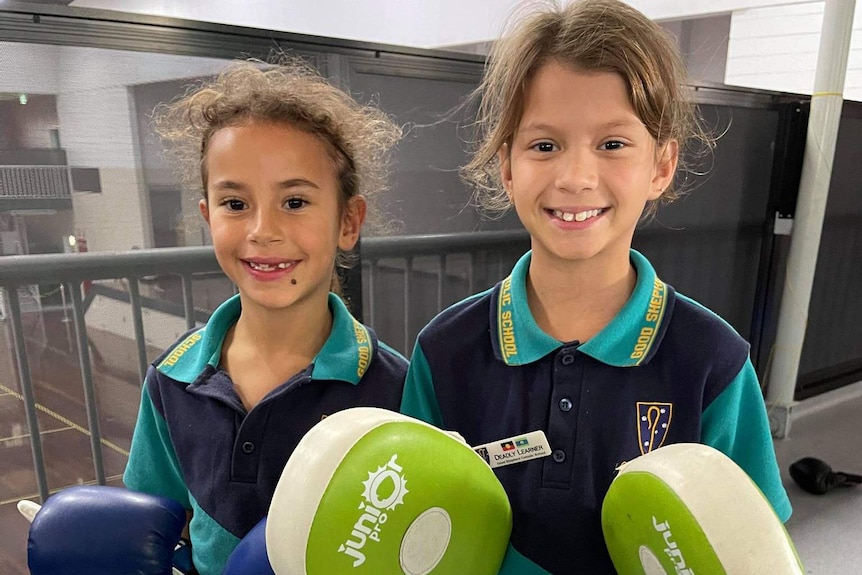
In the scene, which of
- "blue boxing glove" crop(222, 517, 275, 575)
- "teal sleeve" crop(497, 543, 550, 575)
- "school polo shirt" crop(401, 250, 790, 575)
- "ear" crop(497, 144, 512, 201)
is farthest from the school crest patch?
"blue boxing glove" crop(222, 517, 275, 575)

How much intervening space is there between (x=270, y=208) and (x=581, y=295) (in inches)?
18.4

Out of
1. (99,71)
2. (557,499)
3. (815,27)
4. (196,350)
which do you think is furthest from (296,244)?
(815,27)

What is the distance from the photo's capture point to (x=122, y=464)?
2238mm

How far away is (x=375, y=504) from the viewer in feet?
2.14

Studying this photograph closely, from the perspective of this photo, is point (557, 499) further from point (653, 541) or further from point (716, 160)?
point (716, 160)

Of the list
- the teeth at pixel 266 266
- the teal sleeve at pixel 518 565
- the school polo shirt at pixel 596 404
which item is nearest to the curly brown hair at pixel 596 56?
the school polo shirt at pixel 596 404

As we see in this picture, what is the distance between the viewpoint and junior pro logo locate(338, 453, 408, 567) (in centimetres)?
64

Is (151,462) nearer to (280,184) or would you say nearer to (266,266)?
(266,266)

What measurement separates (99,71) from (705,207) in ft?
8.29

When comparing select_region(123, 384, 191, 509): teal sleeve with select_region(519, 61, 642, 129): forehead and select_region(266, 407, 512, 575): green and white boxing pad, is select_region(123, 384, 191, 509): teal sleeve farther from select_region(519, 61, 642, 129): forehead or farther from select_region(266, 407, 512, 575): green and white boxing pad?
select_region(519, 61, 642, 129): forehead

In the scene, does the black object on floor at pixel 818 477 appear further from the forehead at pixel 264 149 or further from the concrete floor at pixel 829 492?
the forehead at pixel 264 149

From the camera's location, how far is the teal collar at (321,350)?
1022 mm

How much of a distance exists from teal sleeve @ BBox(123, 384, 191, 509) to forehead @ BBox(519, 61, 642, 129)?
757 mm

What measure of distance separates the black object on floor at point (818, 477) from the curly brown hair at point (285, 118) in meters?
2.08
